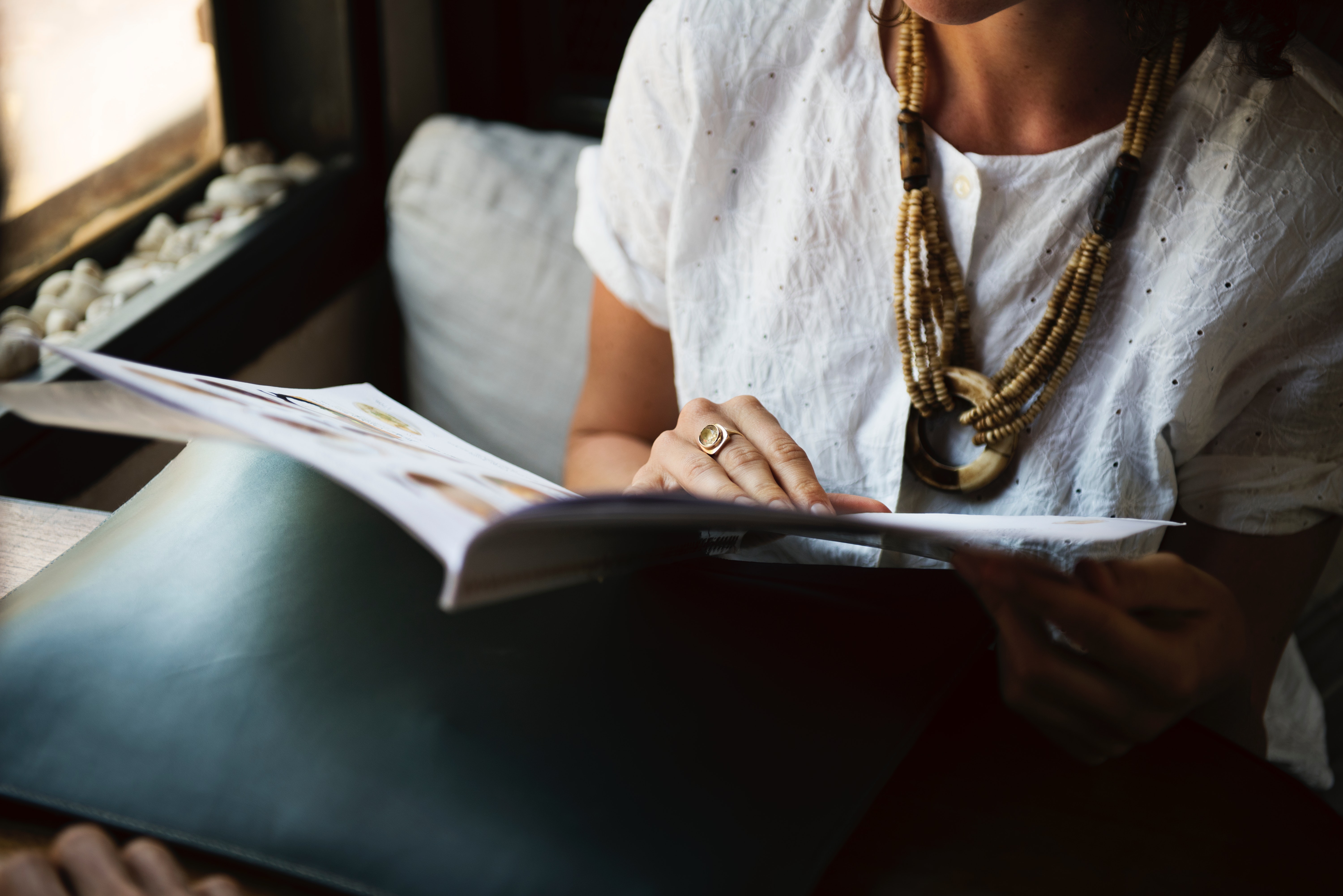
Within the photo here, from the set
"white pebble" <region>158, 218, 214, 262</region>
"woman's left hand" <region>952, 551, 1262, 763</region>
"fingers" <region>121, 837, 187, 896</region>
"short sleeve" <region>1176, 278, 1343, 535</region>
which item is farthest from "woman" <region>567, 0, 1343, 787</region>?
"white pebble" <region>158, 218, 214, 262</region>

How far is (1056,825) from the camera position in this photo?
391 millimetres

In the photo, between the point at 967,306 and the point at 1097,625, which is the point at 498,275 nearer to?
the point at 967,306

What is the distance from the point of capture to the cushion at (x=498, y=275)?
3.80 feet

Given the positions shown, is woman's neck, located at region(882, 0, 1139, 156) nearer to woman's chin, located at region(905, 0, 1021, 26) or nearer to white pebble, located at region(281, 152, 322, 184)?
woman's chin, located at region(905, 0, 1021, 26)

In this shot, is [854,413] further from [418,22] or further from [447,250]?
[418,22]

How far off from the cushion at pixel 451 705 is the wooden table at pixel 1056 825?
0.03m

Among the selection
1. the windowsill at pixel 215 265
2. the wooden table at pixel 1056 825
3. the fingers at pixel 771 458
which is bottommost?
the windowsill at pixel 215 265

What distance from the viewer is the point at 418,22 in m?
1.27

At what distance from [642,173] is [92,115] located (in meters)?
0.64

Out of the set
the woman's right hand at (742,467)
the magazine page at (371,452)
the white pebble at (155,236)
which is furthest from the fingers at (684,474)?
the white pebble at (155,236)

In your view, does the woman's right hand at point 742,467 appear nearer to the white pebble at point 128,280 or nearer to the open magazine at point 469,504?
the open magazine at point 469,504

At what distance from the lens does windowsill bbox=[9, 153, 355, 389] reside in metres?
0.84

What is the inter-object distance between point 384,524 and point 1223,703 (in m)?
0.65

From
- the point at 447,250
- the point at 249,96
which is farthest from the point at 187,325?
the point at 249,96
